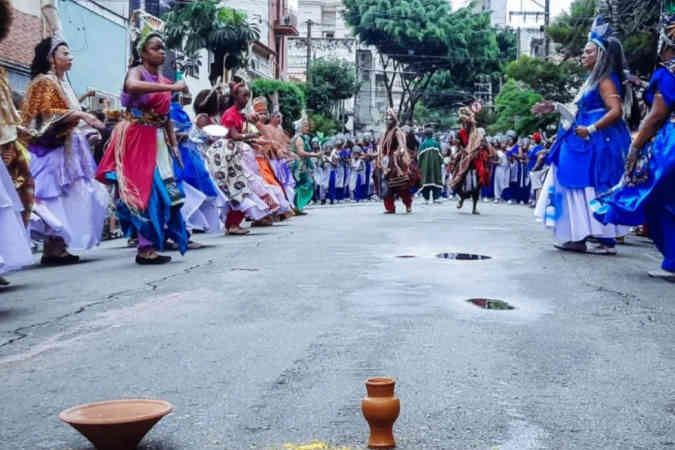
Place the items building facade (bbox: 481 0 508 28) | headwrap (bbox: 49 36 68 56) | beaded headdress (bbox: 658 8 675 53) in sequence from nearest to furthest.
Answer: beaded headdress (bbox: 658 8 675 53) < headwrap (bbox: 49 36 68 56) < building facade (bbox: 481 0 508 28)

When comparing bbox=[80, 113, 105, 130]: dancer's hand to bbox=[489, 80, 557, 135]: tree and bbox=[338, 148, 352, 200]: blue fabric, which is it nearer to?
bbox=[338, 148, 352, 200]: blue fabric

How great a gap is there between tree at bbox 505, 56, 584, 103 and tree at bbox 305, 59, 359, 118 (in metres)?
32.0

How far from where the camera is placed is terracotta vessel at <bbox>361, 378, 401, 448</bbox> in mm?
3268

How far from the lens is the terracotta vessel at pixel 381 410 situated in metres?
3.27

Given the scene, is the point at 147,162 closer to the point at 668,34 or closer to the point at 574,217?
the point at 574,217

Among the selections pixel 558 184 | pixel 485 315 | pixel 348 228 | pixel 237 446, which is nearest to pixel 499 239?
pixel 558 184

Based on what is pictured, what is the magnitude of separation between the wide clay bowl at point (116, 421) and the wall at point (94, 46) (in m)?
22.9

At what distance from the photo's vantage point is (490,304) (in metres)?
6.56

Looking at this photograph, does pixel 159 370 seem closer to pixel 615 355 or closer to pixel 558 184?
pixel 615 355

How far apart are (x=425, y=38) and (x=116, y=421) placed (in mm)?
59598

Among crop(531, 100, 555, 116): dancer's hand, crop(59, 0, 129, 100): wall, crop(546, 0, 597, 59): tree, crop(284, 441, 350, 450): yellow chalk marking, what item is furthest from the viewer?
crop(546, 0, 597, 59): tree

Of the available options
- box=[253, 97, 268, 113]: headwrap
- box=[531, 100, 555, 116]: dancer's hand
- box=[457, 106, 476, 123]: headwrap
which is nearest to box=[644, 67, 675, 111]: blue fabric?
box=[531, 100, 555, 116]: dancer's hand

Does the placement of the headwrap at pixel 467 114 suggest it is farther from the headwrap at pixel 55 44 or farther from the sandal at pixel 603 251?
the headwrap at pixel 55 44

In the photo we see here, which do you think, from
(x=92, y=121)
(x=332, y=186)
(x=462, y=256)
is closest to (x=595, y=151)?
(x=462, y=256)
